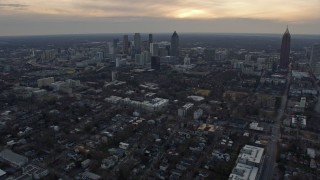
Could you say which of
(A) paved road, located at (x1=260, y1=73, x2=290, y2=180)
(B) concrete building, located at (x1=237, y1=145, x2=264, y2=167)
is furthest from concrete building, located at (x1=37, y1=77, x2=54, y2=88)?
(A) paved road, located at (x1=260, y1=73, x2=290, y2=180)

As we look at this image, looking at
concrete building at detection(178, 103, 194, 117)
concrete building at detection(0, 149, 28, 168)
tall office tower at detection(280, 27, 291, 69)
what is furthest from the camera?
tall office tower at detection(280, 27, 291, 69)

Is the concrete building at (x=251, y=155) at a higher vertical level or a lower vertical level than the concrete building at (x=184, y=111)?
lower

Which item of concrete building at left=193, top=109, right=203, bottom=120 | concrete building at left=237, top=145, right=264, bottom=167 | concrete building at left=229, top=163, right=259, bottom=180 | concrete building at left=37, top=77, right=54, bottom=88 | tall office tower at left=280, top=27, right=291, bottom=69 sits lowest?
concrete building at left=229, top=163, right=259, bottom=180

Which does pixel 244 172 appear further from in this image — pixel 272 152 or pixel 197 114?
pixel 197 114

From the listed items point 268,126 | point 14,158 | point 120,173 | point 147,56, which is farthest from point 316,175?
point 147,56

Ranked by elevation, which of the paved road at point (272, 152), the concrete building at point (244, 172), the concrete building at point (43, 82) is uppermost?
the concrete building at point (43, 82)

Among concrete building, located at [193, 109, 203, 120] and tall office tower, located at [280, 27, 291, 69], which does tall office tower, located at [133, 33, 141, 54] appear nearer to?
tall office tower, located at [280, 27, 291, 69]

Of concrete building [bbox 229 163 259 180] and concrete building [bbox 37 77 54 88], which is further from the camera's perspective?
concrete building [bbox 37 77 54 88]

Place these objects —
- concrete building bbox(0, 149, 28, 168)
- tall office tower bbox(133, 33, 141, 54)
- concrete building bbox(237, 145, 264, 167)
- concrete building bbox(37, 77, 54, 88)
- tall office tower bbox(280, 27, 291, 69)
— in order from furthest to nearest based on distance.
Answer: tall office tower bbox(133, 33, 141, 54)
tall office tower bbox(280, 27, 291, 69)
concrete building bbox(37, 77, 54, 88)
concrete building bbox(0, 149, 28, 168)
concrete building bbox(237, 145, 264, 167)

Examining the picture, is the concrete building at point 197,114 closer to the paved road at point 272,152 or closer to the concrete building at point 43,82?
the paved road at point 272,152

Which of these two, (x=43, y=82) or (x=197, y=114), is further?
(x=43, y=82)

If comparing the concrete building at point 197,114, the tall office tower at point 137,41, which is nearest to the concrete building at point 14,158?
the concrete building at point 197,114

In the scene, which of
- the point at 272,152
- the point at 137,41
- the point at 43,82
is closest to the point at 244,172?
the point at 272,152

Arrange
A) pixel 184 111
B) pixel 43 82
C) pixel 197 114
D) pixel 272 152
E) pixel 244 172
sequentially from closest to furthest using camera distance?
pixel 244 172, pixel 272 152, pixel 197 114, pixel 184 111, pixel 43 82
